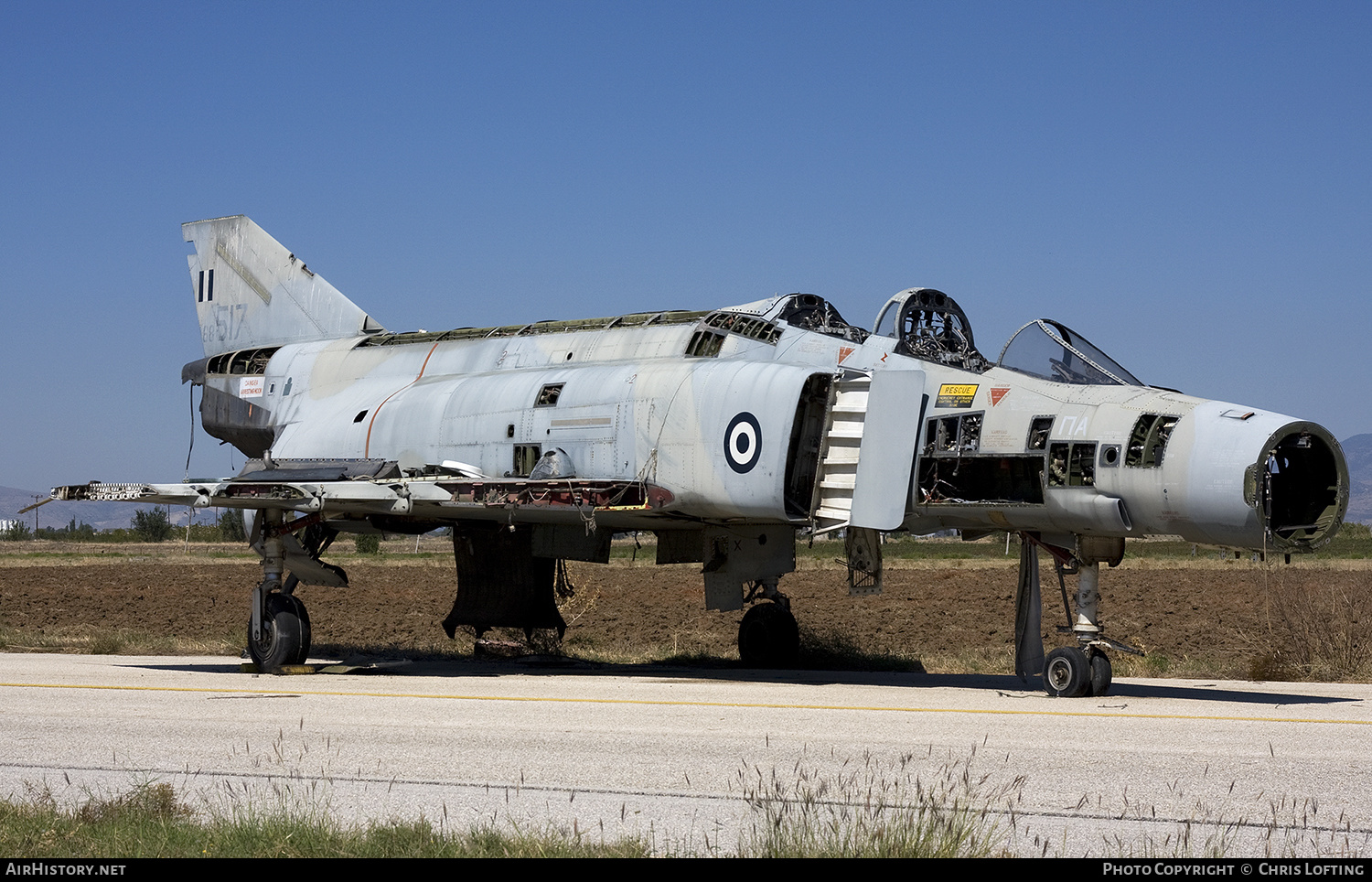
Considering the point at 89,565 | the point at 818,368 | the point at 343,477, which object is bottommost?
the point at 89,565

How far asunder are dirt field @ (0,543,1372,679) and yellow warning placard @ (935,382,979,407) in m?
5.32

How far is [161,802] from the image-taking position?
7328 mm

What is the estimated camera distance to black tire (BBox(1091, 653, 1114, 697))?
1350cm

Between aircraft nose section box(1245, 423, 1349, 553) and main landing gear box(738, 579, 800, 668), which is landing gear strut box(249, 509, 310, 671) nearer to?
main landing gear box(738, 579, 800, 668)

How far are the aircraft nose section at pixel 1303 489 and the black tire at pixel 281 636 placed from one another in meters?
11.1

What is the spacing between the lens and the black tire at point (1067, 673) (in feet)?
43.9

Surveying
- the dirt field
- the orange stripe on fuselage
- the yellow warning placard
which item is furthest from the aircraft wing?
the dirt field

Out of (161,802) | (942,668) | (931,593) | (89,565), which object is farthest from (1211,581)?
(89,565)

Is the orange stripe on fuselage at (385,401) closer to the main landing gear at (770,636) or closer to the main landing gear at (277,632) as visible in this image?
the main landing gear at (277,632)

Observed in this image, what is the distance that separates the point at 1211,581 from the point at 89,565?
39983mm

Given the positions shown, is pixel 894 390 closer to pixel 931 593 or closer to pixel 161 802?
pixel 161 802
